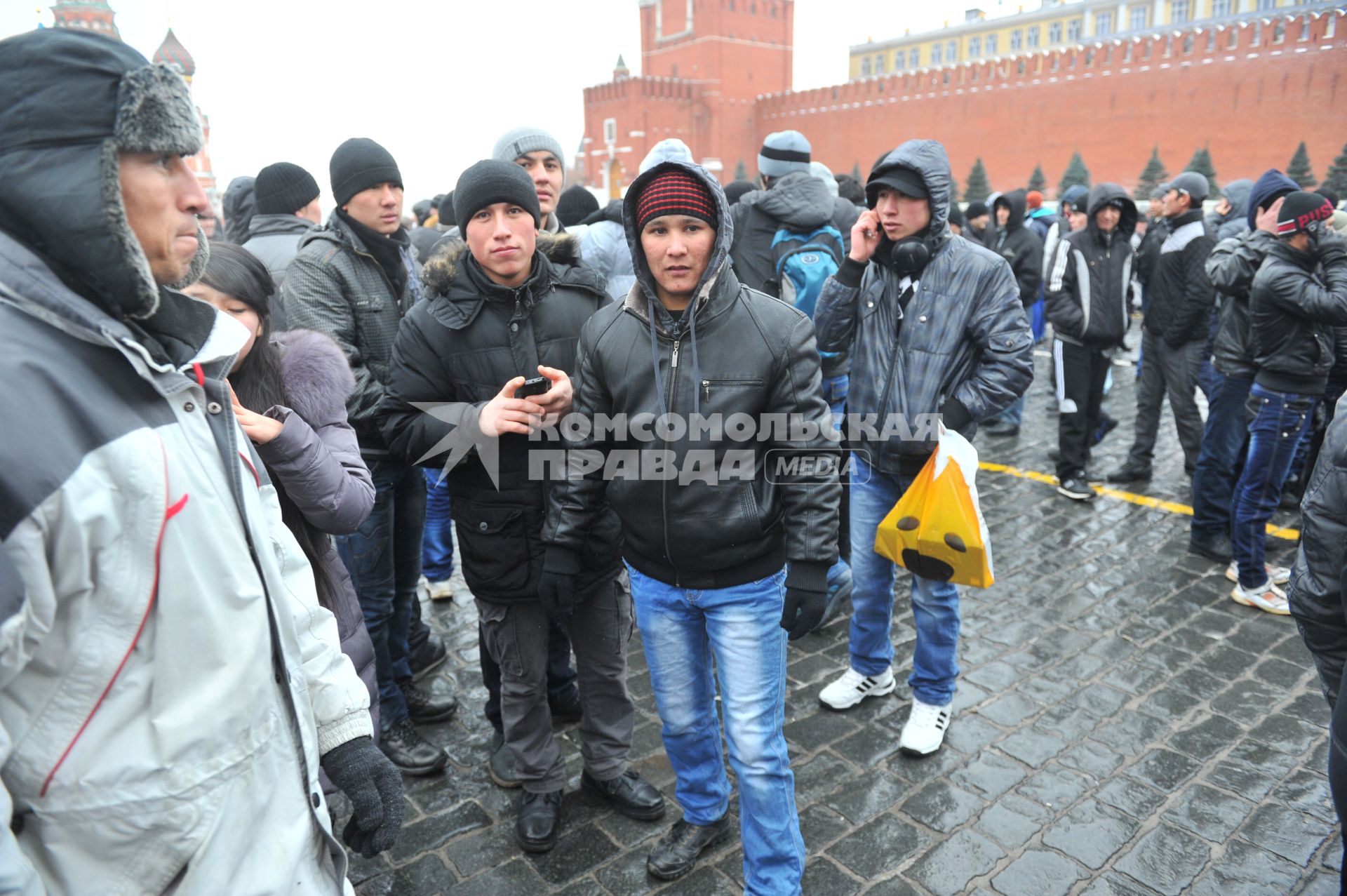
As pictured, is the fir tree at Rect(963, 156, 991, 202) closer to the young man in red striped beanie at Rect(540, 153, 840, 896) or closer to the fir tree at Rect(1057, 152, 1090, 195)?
the fir tree at Rect(1057, 152, 1090, 195)

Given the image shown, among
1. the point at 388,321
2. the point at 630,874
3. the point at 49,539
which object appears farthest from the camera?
the point at 388,321

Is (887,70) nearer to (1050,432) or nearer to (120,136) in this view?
(1050,432)

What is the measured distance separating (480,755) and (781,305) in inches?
87.7

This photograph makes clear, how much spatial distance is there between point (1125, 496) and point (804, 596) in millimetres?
4994

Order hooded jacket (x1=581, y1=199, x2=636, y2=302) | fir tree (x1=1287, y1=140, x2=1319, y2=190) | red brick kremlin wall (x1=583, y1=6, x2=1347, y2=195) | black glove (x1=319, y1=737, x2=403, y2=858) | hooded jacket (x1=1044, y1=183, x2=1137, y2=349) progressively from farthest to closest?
1. red brick kremlin wall (x1=583, y1=6, x2=1347, y2=195)
2. fir tree (x1=1287, y1=140, x2=1319, y2=190)
3. hooded jacket (x1=1044, y1=183, x2=1137, y2=349)
4. hooded jacket (x1=581, y1=199, x2=636, y2=302)
5. black glove (x1=319, y1=737, x2=403, y2=858)

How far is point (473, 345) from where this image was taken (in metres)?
2.71

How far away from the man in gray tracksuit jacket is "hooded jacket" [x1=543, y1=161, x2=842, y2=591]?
0.91 m

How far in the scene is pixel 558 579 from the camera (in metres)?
2.54

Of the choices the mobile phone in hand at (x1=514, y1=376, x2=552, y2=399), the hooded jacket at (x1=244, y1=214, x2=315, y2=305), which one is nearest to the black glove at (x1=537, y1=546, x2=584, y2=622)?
the mobile phone in hand at (x1=514, y1=376, x2=552, y2=399)

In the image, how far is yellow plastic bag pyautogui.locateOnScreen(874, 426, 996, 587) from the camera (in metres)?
2.87

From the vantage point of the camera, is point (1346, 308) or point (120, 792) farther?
point (1346, 308)

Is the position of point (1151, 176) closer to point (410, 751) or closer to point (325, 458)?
point (410, 751)

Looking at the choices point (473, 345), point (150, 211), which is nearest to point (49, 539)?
point (150, 211)

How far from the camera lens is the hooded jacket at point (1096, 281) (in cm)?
605
